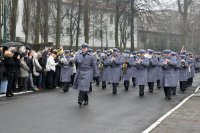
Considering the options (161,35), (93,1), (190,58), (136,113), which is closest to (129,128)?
(136,113)

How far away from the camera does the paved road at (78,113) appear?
32.6ft

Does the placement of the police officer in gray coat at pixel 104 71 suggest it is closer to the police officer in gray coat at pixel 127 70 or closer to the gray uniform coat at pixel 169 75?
the police officer in gray coat at pixel 127 70

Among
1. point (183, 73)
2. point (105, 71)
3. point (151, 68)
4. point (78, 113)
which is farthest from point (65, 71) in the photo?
point (78, 113)

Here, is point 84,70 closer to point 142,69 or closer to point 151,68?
point 142,69

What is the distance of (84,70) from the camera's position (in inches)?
534

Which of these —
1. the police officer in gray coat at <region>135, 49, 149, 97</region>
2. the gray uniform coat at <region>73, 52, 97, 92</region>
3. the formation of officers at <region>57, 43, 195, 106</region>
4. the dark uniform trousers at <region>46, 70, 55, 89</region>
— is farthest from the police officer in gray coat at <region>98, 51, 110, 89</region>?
the gray uniform coat at <region>73, 52, 97, 92</region>

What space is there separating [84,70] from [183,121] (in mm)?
3628

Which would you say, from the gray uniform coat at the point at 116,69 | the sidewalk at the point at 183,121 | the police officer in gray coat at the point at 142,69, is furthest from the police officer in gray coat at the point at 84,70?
the gray uniform coat at the point at 116,69

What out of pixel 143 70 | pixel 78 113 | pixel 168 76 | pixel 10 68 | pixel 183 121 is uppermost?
pixel 10 68

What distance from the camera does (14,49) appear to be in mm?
16375

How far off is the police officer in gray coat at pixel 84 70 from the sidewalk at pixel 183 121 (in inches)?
109

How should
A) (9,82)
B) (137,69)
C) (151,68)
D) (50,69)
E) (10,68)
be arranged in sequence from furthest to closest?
(151,68)
(50,69)
(137,69)
(10,68)
(9,82)

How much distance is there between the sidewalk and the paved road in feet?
1.34

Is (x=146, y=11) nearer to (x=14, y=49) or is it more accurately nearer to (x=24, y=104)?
(x=14, y=49)
